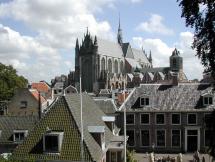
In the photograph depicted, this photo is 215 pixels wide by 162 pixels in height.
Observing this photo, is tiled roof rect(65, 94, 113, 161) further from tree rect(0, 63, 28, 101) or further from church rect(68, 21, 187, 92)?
church rect(68, 21, 187, 92)

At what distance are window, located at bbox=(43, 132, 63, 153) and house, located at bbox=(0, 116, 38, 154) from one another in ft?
27.0

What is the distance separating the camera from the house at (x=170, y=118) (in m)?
50.3

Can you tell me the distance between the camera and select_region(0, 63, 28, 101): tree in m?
80.2

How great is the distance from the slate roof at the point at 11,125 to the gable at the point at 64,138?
8.24 m

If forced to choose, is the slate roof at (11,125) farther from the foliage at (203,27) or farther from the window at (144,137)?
the foliage at (203,27)

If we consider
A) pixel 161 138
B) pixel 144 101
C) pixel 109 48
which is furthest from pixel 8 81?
pixel 109 48

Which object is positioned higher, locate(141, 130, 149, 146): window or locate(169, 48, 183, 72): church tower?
locate(169, 48, 183, 72): church tower

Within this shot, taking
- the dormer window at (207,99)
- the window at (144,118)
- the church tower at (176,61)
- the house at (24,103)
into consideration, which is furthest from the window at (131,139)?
the church tower at (176,61)

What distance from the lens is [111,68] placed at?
166375 mm

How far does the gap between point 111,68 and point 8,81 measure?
281 feet

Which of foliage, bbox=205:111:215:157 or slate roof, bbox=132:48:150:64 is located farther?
slate roof, bbox=132:48:150:64

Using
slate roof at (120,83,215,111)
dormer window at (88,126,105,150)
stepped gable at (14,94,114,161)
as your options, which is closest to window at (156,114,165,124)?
slate roof at (120,83,215,111)

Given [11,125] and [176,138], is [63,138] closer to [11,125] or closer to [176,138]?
[11,125]

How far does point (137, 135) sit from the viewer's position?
172 feet
